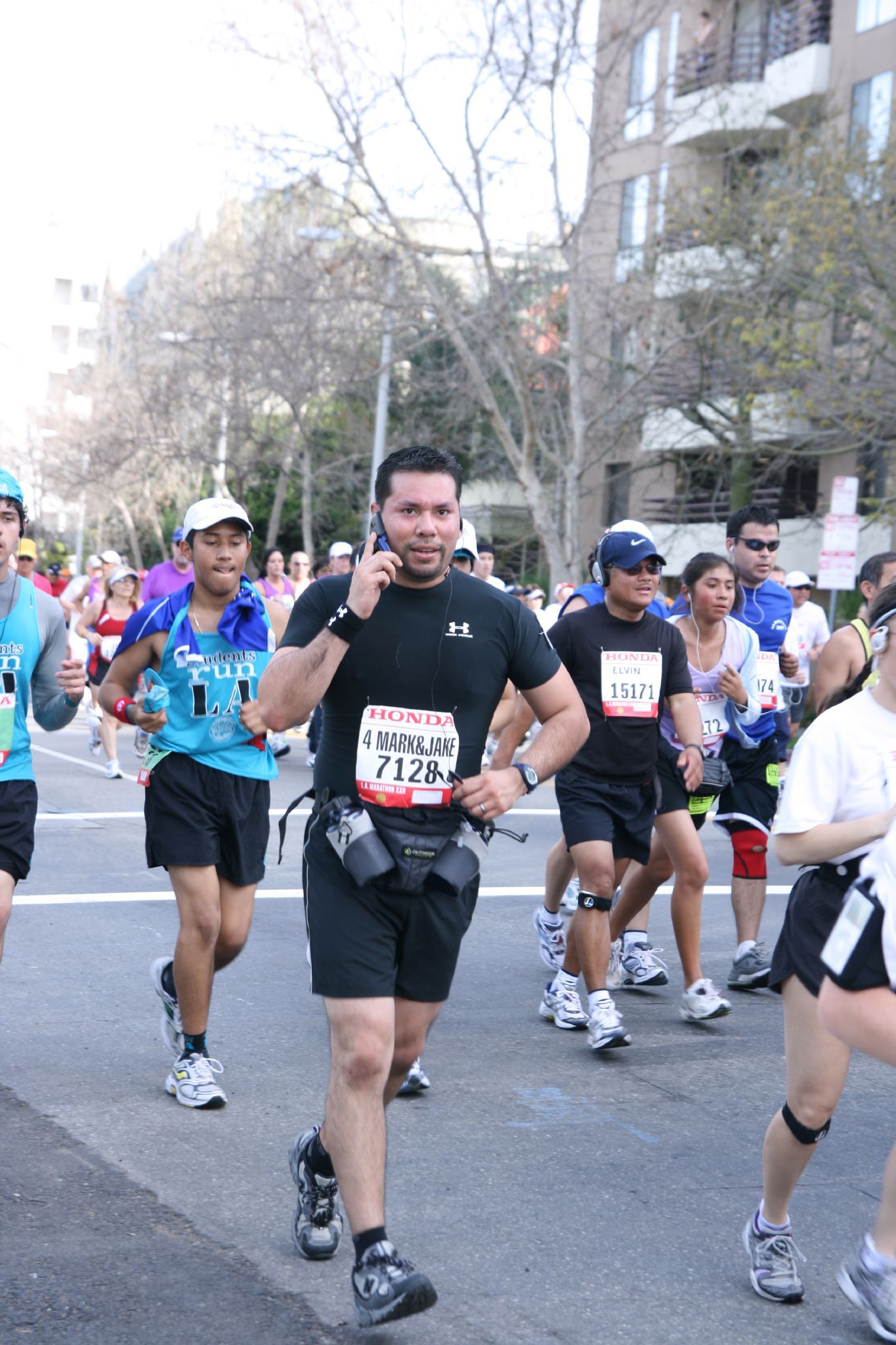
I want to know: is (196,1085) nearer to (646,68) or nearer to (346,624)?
(346,624)

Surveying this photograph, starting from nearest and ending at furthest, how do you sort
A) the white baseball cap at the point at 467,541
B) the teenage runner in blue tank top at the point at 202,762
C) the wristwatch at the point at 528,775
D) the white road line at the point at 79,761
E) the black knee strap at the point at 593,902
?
the wristwatch at the point at 528,775
the teenage runner in blue tank top at the point at 202,762
the black knee strap at the point at 593,902
the white baseball cap at the point at 467,541
the white road line at the point at 79,761

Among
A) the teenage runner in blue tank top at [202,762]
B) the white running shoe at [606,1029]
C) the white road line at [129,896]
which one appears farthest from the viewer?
the white road line at [129,896]

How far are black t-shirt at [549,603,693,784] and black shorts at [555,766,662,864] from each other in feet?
0.16

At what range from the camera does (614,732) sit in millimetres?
6820

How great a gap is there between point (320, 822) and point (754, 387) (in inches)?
986

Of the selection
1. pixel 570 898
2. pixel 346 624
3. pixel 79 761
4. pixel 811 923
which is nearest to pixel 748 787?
pixel 570 898

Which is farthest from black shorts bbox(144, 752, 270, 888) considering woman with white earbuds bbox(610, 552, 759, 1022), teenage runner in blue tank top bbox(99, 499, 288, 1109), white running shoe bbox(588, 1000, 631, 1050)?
woman with white earbuds bbox(610, 552, 759, 1022)

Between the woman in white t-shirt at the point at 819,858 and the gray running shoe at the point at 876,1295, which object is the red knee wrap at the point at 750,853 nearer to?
the woman in white t-shirt at the point at 819,858

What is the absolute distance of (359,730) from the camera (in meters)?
4.08

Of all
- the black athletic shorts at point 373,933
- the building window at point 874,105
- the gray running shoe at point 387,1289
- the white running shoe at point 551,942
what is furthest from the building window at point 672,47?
the gray running shoe at point 387,1289

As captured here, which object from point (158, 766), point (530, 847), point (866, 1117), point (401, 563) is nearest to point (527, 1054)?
point (866, 1117)

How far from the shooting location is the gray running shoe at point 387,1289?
354 cm

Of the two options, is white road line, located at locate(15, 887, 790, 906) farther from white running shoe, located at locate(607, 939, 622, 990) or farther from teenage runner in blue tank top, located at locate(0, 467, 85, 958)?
teenage runner in blue tank top, located at locate(0, 467, 85, 958)

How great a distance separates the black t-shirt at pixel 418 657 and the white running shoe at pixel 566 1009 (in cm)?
296
